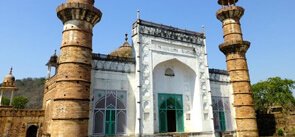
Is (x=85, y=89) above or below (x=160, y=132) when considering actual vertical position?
above

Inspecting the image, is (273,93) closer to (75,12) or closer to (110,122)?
(110,122)

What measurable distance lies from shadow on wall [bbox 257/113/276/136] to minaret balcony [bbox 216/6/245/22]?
767cm

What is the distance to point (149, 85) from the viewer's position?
502 inches

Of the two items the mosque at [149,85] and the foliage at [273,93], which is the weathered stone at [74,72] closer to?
the mosque at [149,85]

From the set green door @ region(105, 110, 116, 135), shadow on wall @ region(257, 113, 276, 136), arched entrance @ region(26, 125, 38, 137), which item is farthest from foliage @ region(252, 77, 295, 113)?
A: arched entrance @ region(26, 125, 38, 137)

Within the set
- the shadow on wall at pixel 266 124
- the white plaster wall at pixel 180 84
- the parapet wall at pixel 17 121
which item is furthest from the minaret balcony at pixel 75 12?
the shadow on wall at pixel 266 124

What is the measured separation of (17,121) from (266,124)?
59.6 ft

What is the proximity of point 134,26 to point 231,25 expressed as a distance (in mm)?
6631

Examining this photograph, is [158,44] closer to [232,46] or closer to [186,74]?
[186,74]

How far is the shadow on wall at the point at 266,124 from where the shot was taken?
17.1 meters

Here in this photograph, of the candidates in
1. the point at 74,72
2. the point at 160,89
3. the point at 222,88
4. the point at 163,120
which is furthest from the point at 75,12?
the point at 222,88

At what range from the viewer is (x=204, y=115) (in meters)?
14.1

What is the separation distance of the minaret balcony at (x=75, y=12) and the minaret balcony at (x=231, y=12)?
9133mm

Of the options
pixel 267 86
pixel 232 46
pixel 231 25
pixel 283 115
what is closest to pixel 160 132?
pixel 232 46
